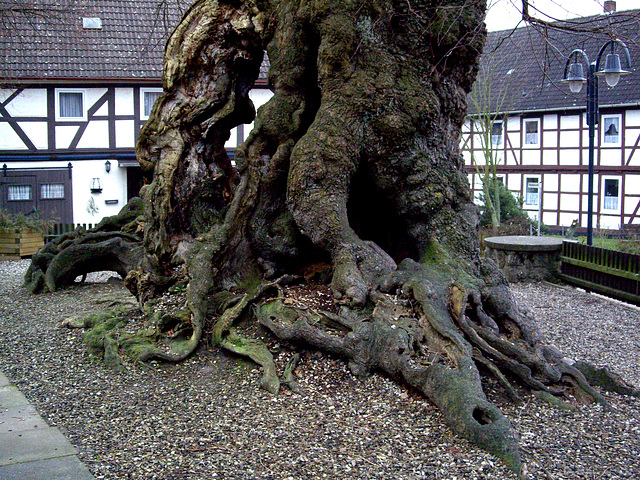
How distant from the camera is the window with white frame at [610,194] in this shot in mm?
28531

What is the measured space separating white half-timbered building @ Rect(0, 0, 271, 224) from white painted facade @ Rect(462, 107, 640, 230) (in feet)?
42.7

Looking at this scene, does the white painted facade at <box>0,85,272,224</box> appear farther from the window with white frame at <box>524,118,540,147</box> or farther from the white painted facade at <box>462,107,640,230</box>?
the window with white frame at <box>524,118,540,147</box>

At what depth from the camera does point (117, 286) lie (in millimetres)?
11875

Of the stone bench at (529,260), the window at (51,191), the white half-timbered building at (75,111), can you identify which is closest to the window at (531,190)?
the white half-timbered building at (75,111)

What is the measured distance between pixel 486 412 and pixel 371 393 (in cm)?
108

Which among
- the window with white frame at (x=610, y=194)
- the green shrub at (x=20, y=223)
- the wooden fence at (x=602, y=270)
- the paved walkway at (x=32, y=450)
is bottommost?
the paved walkway at (x=32, y=450)

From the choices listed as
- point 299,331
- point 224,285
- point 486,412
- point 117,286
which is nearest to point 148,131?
point 224,285

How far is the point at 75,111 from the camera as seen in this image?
23625mm

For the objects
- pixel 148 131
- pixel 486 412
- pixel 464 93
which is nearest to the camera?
pixel 486 412

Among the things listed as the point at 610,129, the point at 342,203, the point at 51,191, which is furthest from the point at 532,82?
the point at 342,203

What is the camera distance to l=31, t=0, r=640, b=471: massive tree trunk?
19.4 ft

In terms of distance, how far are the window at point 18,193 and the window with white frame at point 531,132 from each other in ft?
68.7

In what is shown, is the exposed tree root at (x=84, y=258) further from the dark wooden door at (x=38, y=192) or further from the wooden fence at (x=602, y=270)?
the dark wooden door at (x=38, y=192)

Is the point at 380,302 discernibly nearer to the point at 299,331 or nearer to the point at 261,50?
the point at 299,331
